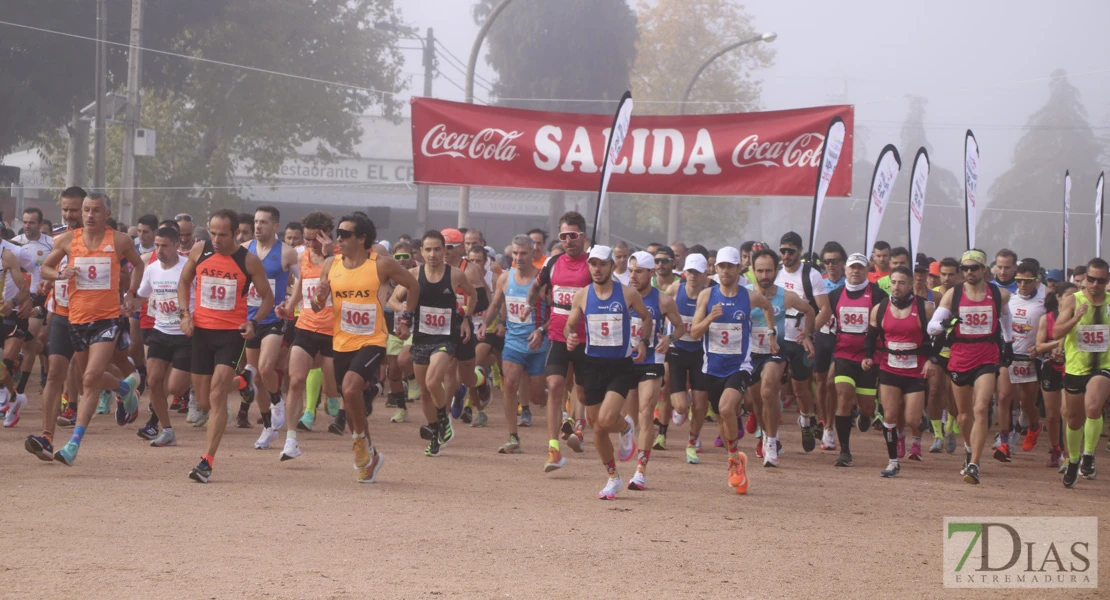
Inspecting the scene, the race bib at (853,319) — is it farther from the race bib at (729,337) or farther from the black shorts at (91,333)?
the black shorts at (91,333)

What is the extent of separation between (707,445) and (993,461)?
10.2 feet

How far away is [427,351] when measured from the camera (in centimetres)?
1127

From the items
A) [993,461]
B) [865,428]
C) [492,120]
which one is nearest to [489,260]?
[492,120]

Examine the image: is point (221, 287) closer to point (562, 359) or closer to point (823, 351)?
point (562, 359)

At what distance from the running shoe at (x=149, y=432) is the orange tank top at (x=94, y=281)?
1.88m

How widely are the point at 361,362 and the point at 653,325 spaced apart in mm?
2365

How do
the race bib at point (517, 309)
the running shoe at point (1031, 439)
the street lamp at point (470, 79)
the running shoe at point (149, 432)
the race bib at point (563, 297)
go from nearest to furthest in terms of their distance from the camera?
1. the race bib at point (563, 297)
2. the running shoe at point (149, 432)
3. the race bib at point (517, 309)
4. the running shoe at point (1031, 439)
5. the street lamp at point (470, 79)

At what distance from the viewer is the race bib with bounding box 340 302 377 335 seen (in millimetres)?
9797

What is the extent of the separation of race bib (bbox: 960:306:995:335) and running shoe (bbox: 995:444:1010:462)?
8.59 feet

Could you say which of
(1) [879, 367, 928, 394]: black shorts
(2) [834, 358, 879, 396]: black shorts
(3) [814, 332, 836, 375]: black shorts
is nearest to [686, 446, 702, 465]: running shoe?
(2) [834, 358, 879, 396]: black shorts

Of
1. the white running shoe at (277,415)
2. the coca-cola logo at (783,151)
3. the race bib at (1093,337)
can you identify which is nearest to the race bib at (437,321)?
the white running shoe at (277,415)

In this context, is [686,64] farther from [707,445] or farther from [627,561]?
[627,561]

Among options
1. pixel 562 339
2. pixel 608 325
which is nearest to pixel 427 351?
pixel 562 339

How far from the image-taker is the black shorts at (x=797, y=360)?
41.8 feet
